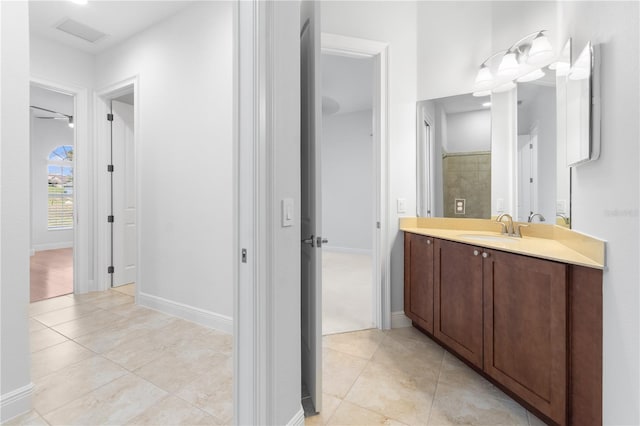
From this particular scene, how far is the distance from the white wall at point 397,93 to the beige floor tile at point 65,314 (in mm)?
3053

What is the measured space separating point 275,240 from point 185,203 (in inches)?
78.9

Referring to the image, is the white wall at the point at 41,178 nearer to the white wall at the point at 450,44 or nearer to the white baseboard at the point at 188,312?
the white baseboard at the point at 188,312

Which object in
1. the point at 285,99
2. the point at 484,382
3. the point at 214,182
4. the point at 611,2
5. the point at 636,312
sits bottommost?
the point at 484,382

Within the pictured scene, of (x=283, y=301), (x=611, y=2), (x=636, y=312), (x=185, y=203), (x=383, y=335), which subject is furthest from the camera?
(x=185, y=203)

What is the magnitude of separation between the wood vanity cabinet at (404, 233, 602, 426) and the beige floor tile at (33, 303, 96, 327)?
3.31m

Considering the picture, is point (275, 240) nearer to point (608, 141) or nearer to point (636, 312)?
point (636, 312)

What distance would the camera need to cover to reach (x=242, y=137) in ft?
3.92

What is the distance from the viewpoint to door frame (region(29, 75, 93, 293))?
354 centimetres

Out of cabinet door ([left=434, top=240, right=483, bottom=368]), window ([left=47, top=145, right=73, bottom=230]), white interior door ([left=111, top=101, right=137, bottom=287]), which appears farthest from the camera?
window ([left=47, top=145, right=73, bottom=230])

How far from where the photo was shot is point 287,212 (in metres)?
1.31

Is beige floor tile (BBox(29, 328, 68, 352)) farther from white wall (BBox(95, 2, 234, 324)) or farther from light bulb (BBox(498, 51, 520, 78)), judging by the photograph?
light bulb (BBox(498, 51, 520, 78))

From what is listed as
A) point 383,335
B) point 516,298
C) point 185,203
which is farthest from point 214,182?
point 516,298

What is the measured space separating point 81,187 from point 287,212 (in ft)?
11.6

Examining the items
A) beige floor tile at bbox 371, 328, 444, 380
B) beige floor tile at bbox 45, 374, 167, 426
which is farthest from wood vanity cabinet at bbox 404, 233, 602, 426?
beige floor tile at bbox 45, 374, 167, 426
